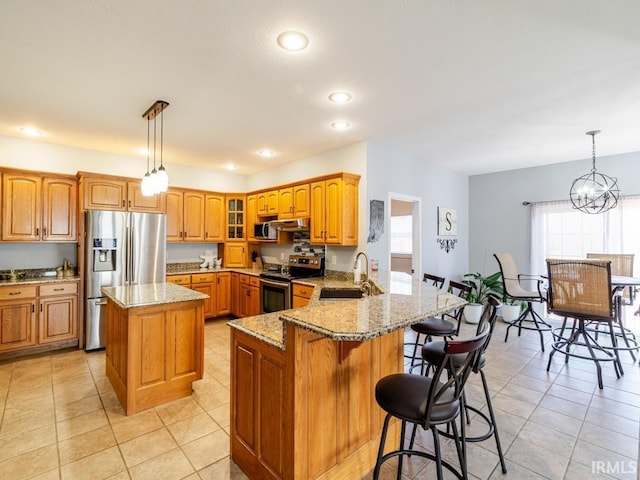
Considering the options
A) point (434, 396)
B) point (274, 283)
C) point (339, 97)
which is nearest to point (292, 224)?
point (274, 283)

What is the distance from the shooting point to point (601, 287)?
3217 mm

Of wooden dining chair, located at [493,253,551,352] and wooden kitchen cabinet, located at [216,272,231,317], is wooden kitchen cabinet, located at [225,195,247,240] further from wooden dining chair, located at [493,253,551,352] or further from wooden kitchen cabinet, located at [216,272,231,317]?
wooden dining chair, located at [493,253,551,352]

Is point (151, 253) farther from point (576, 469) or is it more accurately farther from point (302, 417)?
point (576, 469)

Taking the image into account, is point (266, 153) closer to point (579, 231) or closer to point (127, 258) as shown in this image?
point (127, 258)

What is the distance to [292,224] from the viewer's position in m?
5.01

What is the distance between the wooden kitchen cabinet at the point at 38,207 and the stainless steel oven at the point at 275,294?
8.68 ft

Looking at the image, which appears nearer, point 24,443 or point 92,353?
point 24,443

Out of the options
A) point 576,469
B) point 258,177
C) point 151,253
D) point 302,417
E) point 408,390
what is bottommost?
point 576,469

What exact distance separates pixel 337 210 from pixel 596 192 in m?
4.08

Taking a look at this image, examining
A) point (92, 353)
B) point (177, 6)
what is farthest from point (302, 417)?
point (92, 353)

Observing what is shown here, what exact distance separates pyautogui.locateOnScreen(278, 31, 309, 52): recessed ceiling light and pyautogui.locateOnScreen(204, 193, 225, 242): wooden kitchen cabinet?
3.91 metres

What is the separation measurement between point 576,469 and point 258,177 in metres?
5.65

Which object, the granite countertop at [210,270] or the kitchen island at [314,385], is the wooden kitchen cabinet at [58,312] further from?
the kitchen island at [314,385]

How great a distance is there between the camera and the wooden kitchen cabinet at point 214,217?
5574 millimetres
